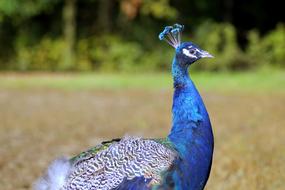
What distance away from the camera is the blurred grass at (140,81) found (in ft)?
65.2

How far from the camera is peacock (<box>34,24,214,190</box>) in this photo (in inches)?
156

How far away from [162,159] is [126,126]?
789cm

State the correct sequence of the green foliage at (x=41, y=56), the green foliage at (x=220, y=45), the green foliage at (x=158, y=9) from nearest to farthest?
the green foliage at (x=220, y=45) → the green foliage at (x=41, y=56) → the green foliage at (x=158, y=9)

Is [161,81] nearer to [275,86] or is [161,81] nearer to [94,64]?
[275,86]

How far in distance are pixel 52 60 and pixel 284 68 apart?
8937 mm

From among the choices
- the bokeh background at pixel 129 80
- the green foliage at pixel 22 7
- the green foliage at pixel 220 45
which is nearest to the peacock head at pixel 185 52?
the bokeh background at pixel 129 80

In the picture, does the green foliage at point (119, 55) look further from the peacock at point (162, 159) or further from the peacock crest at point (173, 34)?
the peacock at point (162, 159)

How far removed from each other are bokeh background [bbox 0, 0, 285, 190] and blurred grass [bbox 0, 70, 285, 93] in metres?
0.04

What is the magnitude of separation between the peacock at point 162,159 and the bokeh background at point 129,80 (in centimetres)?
236

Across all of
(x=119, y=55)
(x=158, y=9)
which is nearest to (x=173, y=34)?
(x=119, y=55)

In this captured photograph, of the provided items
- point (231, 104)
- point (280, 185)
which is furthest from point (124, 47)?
point (280, 185)

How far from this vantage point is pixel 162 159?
13.2 ft

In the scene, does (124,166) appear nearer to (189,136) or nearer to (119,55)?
(189,136)

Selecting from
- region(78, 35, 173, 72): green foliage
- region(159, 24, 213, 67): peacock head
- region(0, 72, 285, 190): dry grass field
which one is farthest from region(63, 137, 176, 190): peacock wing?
region(78, 35, 173, 72): green foliage
